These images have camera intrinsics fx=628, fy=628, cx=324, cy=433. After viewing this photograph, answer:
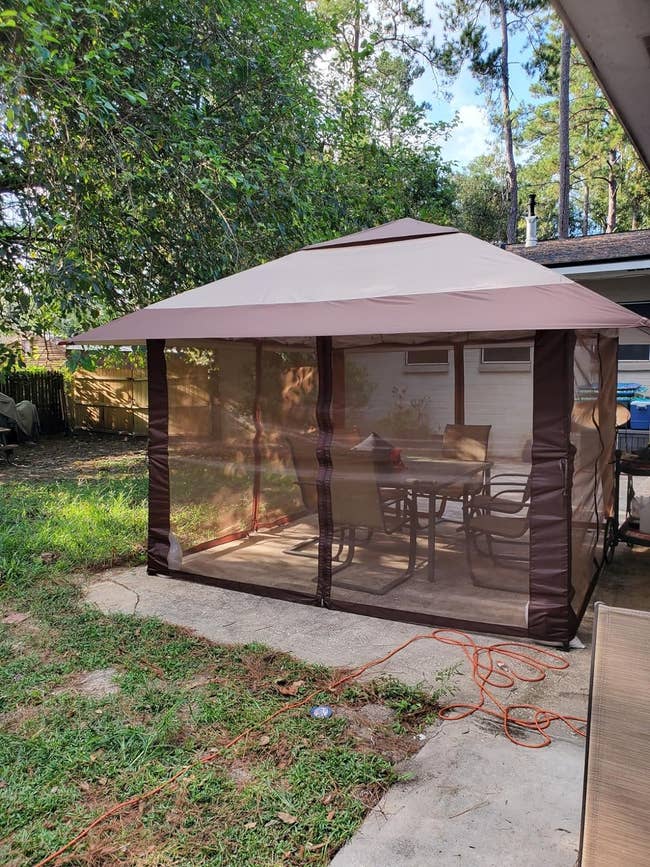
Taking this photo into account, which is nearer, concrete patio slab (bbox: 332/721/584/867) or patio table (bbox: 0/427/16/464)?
concrete patio slab (bbox: 332/721/584/867)

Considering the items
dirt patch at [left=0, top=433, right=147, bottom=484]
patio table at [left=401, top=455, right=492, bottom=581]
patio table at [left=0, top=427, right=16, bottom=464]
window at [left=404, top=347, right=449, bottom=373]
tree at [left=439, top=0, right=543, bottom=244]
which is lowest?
dirt patch at [left=0, top=433, right=147, bottom=484]

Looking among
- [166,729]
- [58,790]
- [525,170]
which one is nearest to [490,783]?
[166,729]

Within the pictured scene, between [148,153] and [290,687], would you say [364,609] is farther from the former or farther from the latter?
[148,153]

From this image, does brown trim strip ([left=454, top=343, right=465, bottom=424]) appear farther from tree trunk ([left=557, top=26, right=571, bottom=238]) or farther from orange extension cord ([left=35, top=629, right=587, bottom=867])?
tree trunk ([left=557, top=26, right=571, bottom=238])

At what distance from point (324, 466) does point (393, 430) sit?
558mm

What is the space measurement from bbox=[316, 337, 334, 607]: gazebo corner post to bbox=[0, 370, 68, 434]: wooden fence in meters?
12.0

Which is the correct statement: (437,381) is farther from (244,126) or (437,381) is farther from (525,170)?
(525,170)

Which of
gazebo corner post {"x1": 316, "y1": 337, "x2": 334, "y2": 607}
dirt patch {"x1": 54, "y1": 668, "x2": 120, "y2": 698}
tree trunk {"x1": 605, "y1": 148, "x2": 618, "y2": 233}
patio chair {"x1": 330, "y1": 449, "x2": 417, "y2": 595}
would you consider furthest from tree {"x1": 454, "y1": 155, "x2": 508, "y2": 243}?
dirt patch {"x1": 54, "y1": 668, "x2": 120, "y2": 698}

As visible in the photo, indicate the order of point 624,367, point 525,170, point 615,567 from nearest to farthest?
1. point 615,567
2. point 624,367
3. point 525,170

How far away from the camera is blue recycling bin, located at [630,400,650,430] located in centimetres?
1055

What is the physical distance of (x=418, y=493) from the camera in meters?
4.46

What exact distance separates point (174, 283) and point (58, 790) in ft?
20.1

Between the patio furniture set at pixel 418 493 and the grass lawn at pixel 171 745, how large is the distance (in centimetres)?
115

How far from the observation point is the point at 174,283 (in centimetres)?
764
